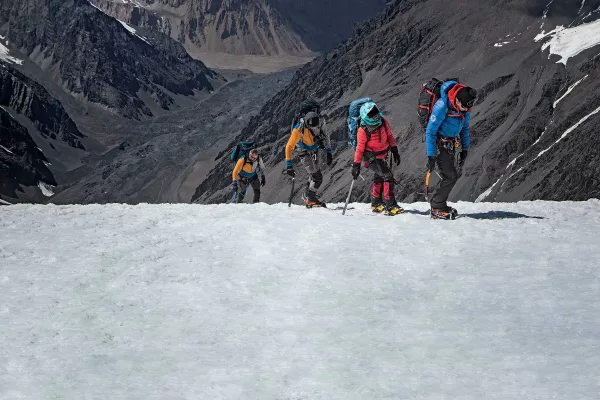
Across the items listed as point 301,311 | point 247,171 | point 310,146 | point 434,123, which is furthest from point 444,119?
point 247,171

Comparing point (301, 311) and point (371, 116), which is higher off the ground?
point (371, 116)

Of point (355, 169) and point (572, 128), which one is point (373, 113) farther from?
point (572, 128)

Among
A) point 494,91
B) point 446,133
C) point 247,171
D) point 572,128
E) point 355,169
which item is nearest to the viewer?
point 446,133

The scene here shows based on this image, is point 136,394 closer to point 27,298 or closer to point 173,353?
point 173,353

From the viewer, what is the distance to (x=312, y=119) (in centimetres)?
1688

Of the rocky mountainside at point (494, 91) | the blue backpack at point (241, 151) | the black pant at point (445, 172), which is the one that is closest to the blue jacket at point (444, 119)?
the black pant at point (445, 172)

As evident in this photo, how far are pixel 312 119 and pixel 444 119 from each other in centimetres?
454

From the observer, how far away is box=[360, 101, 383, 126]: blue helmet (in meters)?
14.3

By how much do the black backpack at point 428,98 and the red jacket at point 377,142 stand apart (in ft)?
3.78

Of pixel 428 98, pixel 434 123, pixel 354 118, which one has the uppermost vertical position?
pixel 428 98

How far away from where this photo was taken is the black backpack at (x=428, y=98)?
13.2 m

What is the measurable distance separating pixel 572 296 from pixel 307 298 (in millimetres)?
3101

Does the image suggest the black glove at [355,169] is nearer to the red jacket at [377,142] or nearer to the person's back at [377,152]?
the person's back at [377,152]

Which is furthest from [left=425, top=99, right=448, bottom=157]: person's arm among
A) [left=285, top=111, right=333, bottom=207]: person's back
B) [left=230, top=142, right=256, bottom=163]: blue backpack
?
[left=230, top=142, right=256, bottom=163]: blue backpack
